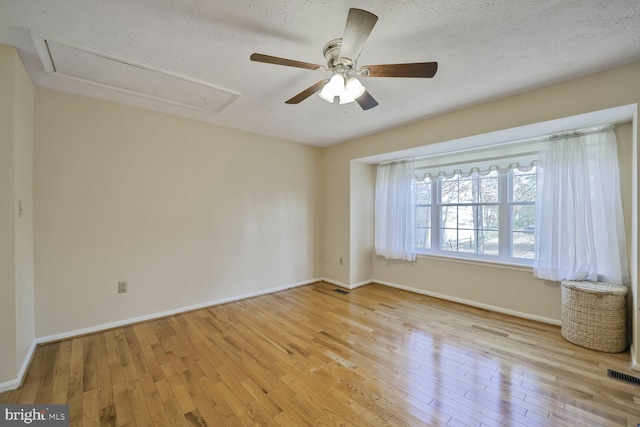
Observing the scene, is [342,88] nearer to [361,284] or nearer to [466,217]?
[466,217]

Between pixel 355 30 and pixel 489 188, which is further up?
pixel 355 30

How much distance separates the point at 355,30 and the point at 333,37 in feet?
1.70

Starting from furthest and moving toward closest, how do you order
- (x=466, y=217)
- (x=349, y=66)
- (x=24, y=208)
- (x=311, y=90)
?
(x=466, y=217)
(x=24, y=208)
(x=311, y=90)
(x=349, y=66)

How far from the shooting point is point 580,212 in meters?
2.80

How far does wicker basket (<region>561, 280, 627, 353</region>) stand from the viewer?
2.40 metres

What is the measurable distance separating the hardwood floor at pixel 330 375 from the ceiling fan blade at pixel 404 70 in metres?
2.19

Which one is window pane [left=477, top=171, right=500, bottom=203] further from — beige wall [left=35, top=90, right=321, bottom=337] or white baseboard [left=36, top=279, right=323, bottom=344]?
white baseboard [left=36, top=279, right=323, bottom=344]

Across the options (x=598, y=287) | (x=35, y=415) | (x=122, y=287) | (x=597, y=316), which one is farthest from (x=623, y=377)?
(x=122, y=287)

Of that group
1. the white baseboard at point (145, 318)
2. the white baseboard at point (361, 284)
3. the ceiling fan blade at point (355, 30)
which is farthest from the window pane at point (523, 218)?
the white baseboard at point (145, 318)

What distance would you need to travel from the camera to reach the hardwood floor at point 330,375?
1.68 m

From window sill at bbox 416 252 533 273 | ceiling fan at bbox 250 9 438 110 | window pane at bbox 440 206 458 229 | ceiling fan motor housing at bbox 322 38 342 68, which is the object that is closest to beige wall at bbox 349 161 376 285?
window sill at bbox 416 252 533 273

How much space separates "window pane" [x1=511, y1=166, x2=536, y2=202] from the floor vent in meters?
1.91

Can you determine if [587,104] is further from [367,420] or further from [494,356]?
[367,420]

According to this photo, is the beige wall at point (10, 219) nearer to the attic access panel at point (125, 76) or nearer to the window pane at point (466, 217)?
the attic access panel at point (125, 76)
